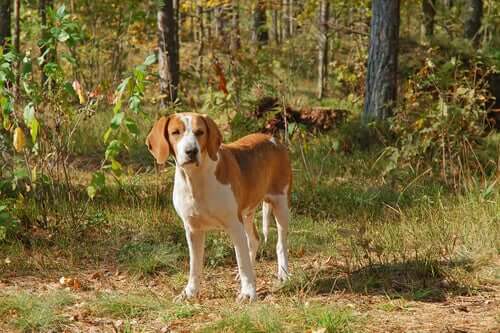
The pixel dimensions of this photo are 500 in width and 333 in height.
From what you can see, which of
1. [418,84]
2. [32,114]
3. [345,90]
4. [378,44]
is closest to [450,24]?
[345,90]

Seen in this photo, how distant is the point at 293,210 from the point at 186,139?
11.0 ft

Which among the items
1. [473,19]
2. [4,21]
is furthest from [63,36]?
[473,19]

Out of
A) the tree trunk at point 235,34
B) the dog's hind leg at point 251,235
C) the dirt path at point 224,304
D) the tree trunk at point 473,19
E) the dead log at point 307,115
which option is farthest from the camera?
the tree trunk at point 473,19

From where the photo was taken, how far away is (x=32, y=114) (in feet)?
17.2

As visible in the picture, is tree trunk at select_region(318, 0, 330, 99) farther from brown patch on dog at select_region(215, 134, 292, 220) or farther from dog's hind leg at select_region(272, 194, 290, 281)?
dog's hind leg at select_region(272, 194, 290, 281)

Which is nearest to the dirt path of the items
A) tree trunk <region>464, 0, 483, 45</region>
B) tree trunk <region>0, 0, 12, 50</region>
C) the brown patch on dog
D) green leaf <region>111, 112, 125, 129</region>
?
the brown patch on dog

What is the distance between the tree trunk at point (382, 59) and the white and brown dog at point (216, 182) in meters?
4.76

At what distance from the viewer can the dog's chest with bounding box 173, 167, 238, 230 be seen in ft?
14.9

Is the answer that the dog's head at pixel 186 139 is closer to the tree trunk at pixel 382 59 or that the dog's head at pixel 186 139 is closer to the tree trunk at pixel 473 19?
the tree trunk at pixel 382 59

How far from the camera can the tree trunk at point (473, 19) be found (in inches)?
525

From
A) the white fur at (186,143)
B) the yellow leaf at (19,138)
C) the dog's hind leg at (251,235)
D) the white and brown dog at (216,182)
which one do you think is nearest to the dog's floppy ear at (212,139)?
the white and brown dog at (216,182)

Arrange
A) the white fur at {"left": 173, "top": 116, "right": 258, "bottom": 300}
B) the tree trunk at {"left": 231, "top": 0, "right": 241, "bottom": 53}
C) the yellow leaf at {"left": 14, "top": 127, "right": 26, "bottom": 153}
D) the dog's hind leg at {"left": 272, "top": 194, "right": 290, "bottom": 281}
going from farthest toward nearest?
the tree trunk at {"left": 231, "top": 0, "right": 241, "bottom": 53} → the dog's hind leg at {"left": 272, "top": 194, "right": 290, "bottom": 281} → the yellow leaf at {"left": 14, "top": 127, "right": 26, "bottom": 153} → the white fur at {"left": 173, "top": 116, "right": 258, "bottom": 300}

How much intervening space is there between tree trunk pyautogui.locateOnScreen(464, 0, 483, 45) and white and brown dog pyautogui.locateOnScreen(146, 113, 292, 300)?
9.13 metres

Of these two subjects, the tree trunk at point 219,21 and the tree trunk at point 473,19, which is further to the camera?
the tree trunk at point 219,21
